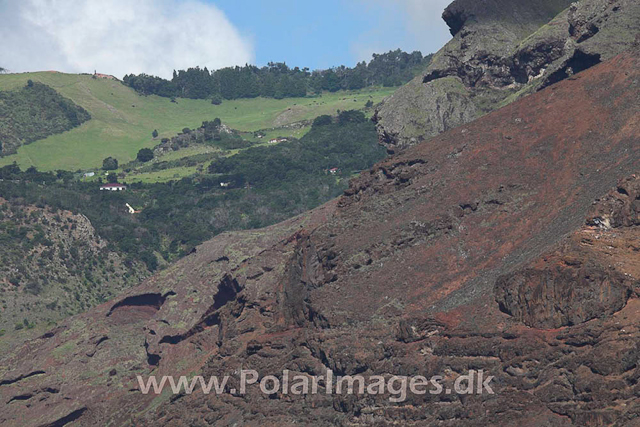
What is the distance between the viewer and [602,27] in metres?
72.9

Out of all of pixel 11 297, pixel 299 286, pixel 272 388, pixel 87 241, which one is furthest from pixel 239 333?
pixel 87 241

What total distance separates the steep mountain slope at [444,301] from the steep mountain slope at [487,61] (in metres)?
13.5

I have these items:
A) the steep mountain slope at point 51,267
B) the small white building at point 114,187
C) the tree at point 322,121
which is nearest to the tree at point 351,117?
the tree at point 322,121

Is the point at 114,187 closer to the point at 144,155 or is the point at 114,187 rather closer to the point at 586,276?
the point at 144,155

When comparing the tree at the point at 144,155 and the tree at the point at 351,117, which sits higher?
the tree at the point at 351,117

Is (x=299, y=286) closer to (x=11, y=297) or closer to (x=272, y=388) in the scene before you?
(x=272, y=388)

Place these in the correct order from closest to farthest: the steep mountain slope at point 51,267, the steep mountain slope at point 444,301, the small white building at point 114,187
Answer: the steep mountain slope at point 444,301 → the steep mountain slope at point 51,267 → the small white building at point 114,187

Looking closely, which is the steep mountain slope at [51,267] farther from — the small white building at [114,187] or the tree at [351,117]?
the tree at [351,117]

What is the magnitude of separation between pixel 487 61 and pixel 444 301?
43.8m

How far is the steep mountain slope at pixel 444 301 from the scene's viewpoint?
39500mm

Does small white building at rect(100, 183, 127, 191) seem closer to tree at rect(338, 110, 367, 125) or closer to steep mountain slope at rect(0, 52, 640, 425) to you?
tree at rect(338, 110, 367, 125)

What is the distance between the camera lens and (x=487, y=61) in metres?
89.4

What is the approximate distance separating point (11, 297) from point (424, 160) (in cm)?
6301

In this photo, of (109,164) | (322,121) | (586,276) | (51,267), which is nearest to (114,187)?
(109,164)
